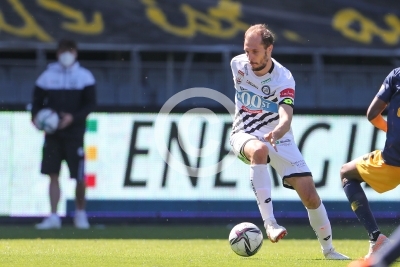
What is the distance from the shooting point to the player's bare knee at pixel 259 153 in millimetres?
7723

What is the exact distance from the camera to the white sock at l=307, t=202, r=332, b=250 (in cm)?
810

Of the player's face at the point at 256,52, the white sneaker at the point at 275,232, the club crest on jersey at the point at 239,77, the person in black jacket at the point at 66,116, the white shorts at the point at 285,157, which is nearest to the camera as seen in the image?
the white sneaker at the point at 275,232

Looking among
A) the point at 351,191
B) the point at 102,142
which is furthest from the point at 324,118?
the point at 351,191

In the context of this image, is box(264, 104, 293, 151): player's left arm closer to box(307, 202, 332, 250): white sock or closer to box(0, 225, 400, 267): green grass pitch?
box(307, 202, 332, 250): white sock

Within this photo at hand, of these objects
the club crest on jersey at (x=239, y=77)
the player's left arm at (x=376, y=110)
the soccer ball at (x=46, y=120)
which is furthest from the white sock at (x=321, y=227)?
the soccer ball at (x=46, y=120)

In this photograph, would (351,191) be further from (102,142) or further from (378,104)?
(102,142)

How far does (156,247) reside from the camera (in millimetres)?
9250

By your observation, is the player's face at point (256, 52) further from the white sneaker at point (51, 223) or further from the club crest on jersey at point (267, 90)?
the white sneaker at point (51, 223)

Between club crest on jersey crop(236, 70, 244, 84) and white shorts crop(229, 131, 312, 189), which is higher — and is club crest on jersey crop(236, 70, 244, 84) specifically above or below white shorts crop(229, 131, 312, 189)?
above

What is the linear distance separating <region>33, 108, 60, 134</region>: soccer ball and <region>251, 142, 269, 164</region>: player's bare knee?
16.4 feet

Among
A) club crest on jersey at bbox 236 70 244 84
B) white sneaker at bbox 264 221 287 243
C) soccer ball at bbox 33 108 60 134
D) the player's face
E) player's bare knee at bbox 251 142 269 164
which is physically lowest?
soccer ball at bbox 33 108 60 134

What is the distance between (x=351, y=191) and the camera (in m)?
7.84

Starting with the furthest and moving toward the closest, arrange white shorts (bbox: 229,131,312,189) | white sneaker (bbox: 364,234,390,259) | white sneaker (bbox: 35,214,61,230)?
white sneaker (bbox: 35,214,61,230)
white shorts (bbox: 229,131,312,189)
white sneaker (bbox: 364,234,390,259)

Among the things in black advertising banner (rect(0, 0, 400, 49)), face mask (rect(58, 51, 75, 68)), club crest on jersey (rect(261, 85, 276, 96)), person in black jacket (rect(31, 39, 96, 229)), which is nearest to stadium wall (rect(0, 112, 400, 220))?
person in black jacket (rect(31, 39, 96, 229))
